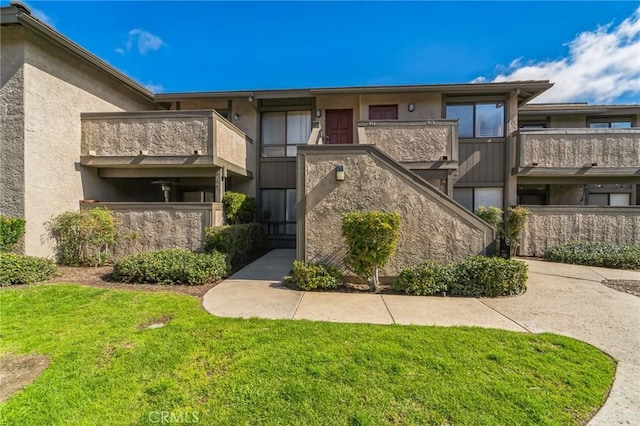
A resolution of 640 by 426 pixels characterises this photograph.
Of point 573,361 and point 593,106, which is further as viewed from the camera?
point 593,106

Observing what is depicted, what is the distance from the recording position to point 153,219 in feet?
28.9

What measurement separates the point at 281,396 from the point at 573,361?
373cm

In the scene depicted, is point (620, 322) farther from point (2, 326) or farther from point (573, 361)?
point (2, 326)

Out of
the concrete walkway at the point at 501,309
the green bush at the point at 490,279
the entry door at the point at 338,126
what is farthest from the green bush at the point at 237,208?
the green bush at the point at 490,279

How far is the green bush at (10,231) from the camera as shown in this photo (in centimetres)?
722

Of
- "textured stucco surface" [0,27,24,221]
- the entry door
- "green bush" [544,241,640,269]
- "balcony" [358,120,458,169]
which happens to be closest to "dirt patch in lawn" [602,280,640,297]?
"green bush" [544,241,640,269]

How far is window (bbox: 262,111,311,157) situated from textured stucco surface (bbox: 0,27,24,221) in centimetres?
780

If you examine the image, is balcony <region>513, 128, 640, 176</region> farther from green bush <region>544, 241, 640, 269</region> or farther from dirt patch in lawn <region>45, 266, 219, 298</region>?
dirt patch in lawn <region>45, 266, 219, 298</region>

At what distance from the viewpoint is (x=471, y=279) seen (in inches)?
249

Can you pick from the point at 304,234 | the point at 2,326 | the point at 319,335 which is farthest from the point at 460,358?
the point at 2,326

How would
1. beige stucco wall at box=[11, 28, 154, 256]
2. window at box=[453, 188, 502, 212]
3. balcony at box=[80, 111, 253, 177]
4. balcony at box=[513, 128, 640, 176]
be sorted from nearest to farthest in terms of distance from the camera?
beige stucco wall at box=[11, 28, 154, 256]
balcony at box=[80, 111, 253, 177]
balcony at box=[513, 128, 640, 176]
window at box=[453, 188, 502, 212]

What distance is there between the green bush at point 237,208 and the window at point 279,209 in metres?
1.05

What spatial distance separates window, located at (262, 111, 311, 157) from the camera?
1282cm

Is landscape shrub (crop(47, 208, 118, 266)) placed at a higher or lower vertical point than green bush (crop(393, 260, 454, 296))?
higher
